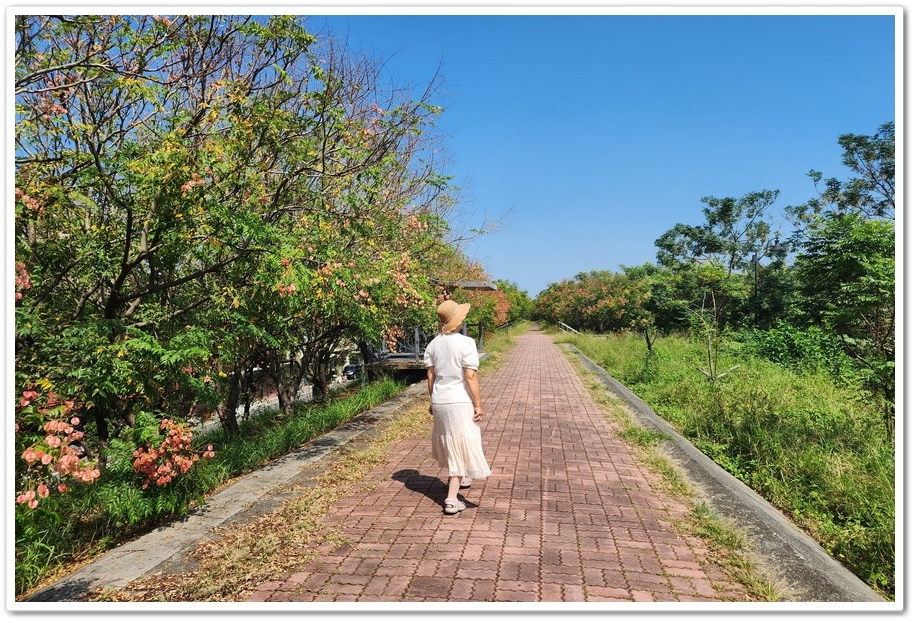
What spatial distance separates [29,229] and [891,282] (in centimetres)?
725

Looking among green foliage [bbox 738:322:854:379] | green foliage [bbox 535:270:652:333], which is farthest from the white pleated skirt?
green foliage [bbox 535:270:652:333]

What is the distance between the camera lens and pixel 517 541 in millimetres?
3430

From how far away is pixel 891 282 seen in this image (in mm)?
4633

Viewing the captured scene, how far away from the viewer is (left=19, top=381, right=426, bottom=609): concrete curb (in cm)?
280

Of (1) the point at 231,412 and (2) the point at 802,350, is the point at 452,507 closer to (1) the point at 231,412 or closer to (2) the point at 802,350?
(1) the point at 231,412

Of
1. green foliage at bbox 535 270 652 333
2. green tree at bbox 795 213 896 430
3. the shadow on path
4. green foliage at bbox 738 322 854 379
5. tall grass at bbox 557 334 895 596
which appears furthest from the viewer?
green foliage at bbox 535 270 652 333

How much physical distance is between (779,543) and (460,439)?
88.3 inches

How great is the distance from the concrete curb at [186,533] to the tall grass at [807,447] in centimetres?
421

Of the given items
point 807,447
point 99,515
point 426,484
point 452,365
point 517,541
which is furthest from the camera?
point 807,447

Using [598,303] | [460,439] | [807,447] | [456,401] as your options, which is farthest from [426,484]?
[598,303]

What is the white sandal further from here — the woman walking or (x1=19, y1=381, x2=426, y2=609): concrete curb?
(x1=19, y1=381, x2=426, y2=609): concrete curb
